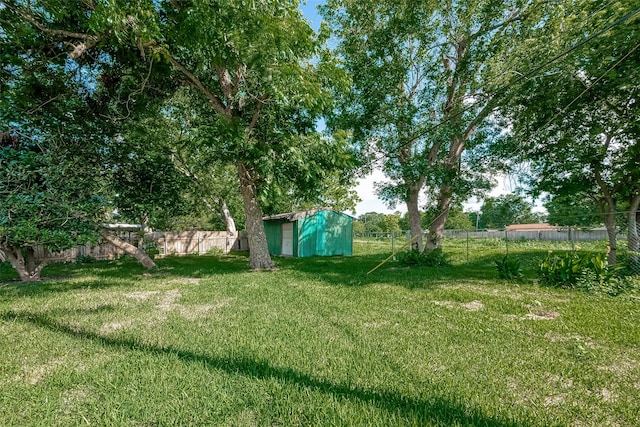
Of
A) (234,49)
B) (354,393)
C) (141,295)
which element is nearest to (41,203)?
(141,295)

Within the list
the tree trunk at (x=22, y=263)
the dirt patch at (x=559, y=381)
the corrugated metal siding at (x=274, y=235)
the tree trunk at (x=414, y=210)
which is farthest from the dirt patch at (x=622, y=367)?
the corrugated metal siding at (x=274, y=235)

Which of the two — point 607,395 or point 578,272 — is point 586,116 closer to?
point 578,272

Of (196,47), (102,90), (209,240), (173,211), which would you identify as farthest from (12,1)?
(209,240)

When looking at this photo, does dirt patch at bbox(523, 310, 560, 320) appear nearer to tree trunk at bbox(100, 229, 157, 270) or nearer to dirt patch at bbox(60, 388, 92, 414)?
dirt patch at bbox(60, 388, 92, 414)

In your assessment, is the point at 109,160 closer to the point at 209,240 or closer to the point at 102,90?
the point at 102,90

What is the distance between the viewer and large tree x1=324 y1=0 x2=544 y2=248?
9070 mm

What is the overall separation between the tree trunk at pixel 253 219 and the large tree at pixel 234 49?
0.20 feet

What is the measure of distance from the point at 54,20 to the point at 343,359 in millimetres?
8831

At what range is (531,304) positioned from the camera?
4.79 m

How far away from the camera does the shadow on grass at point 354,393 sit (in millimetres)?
1870

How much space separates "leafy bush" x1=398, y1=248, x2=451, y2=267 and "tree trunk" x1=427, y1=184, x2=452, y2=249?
2.81 ft

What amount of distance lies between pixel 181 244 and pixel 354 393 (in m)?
16.2

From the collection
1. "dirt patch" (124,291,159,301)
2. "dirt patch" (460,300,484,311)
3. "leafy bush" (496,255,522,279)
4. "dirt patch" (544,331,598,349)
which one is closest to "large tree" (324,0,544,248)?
"leafy bush" (496,255,522,279)

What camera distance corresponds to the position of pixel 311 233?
48.4 ft
